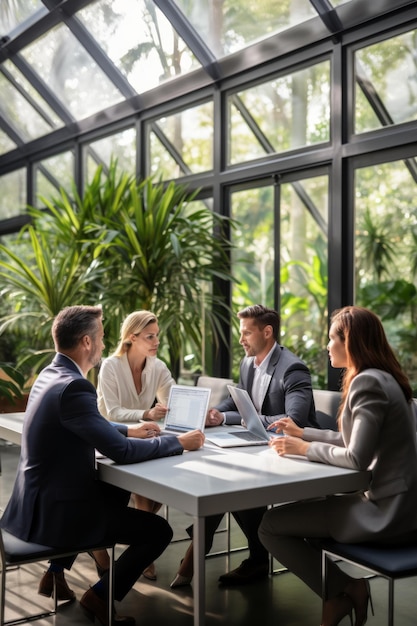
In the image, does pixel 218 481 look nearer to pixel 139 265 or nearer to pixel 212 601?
pixel 212 601

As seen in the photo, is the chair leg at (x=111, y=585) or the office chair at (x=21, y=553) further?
the chair leg at (x=111, y=585)

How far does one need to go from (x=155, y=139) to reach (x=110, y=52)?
34.0 inches

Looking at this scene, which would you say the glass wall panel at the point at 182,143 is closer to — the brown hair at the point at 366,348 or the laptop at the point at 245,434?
the laptop at the point at 245,434

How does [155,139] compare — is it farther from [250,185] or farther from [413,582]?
[413,582]

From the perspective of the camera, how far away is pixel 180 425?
3.58 metres

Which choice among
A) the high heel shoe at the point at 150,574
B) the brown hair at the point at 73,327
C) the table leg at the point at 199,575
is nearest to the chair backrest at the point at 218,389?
the high heel shoe at the point at 150,574

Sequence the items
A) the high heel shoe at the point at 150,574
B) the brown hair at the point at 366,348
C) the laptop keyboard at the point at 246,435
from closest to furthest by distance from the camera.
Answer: the brown hair at the point at 366,348 → the laptop keyboard at the point at 246,435 → the high heel shoe at the point at 150,574

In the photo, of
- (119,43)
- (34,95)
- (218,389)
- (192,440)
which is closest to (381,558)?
(192,440)

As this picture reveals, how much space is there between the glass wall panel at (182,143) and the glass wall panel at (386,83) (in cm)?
174

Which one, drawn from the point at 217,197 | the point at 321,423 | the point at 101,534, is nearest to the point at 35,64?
the point at 217,197

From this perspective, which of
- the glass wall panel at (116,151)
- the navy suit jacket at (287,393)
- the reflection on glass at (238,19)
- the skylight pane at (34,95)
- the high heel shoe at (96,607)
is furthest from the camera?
the skylight pane at (34,95)

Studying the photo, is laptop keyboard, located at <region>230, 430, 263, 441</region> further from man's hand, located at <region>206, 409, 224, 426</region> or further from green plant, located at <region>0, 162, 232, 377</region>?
green plant, located at <region>0, 162, 232, 377</region>

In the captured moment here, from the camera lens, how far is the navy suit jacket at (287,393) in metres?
3.71

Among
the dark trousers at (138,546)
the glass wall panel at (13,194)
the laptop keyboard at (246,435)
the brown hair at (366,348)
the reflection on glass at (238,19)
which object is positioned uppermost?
the reflection on glass at (238,19)
